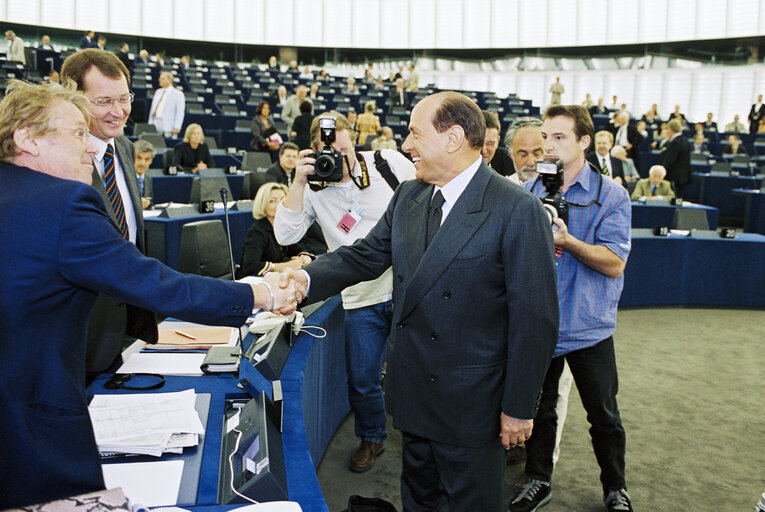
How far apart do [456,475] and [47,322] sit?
1103mm

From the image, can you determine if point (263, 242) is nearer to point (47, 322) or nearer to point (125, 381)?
point (125, 381)

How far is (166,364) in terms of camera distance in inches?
76.7

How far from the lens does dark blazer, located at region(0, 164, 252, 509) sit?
3.52 ft

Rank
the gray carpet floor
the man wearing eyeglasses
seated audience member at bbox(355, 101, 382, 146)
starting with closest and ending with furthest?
the man wearing eyeglasses → the gray carpet floor → seated audience member at bbox(355, 101, 382, 146)

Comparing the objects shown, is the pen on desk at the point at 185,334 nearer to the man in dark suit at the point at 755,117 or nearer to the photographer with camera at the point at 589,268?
the photographer with camera at the point at 589,268

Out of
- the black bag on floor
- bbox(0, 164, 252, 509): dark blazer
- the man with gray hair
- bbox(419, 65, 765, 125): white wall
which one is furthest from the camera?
bbox(419, 65, 765, 125): white wall

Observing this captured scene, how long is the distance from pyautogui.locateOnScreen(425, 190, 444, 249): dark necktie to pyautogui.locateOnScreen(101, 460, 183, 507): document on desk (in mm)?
849

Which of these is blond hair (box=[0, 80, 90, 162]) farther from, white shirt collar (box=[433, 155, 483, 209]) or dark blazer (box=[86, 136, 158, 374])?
white shirt collar (box=[433, 155, 483, 209])

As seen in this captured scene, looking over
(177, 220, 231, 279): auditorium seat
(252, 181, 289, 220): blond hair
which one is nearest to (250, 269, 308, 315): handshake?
(177, 220, 231, 279): auditorium seat

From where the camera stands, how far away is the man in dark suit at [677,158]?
8977 mm

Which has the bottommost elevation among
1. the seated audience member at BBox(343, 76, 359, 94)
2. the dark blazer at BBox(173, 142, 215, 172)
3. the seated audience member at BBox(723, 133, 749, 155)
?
the dark blazer at BBox(173, 142, 215, 172)

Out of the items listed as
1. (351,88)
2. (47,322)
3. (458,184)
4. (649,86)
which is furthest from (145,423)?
(649,86)

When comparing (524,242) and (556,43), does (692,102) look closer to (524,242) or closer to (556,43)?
(556,43)

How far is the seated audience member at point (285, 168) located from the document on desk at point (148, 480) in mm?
4554
